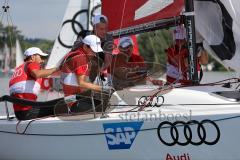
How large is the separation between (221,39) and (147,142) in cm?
164

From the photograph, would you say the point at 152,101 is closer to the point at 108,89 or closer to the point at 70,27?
the point at 108,89

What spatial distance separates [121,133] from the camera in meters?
5.09

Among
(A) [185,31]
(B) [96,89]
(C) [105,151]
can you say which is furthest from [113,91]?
(A) [185,31]

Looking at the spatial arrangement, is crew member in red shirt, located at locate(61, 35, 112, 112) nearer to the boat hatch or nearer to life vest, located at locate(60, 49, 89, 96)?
life vest, located at locate(60, 49, 89, 96)

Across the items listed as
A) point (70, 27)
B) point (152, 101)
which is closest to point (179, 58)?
point (152, 101)

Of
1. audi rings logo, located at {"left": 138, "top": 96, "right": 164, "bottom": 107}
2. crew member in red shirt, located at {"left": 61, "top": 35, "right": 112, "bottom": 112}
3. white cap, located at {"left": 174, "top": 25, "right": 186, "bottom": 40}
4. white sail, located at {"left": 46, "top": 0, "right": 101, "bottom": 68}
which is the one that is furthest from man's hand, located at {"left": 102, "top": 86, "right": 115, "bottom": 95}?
white sail, located at {"left": 46, "top": 0, "right": 101, "bottom": 68}

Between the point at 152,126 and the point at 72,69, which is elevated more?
the point at 72,69

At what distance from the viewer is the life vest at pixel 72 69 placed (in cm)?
542

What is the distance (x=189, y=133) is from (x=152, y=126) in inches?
12.2

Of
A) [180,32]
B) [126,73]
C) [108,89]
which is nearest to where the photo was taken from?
[108,89]

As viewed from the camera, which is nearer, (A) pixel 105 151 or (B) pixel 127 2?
(A) pixel 105 151

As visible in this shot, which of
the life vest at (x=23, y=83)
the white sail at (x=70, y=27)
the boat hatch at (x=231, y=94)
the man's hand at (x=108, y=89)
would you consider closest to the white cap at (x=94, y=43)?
the man's hand at (x=108, y=89)

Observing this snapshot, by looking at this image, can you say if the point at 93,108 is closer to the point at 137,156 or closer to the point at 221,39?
the point at 137,156

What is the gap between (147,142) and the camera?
198 inches
